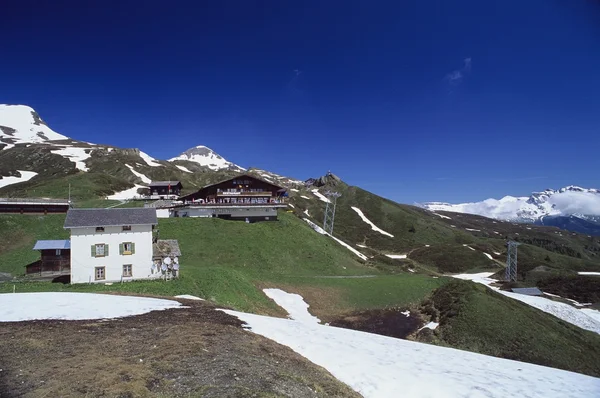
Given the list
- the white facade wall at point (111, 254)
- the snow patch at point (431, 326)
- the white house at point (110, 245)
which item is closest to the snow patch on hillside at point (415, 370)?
the snow patch at point (431, 326)

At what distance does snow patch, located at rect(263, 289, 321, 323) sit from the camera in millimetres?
35219

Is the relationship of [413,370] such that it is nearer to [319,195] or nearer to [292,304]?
[292,304]

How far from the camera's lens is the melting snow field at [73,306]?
63.2 feet

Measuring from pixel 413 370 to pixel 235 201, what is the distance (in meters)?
64.1

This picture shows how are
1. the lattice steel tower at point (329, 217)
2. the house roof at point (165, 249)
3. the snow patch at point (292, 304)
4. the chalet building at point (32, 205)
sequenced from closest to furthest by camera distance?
1. the snow patch at point (292, 304)
2. the house roof at point (165, 249)
3. the chalet building at point (32, 205)
4. the lattice steel tower at point (329, 217)

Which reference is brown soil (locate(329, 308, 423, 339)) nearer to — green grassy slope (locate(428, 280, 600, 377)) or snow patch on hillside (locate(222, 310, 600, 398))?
green grassy slope (locate(428, 280, 600, 377))

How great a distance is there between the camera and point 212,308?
79.3 feet

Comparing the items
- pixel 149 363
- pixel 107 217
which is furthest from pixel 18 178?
pixel 149 363

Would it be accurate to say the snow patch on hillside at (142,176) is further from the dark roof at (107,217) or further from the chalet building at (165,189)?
the dark roof at (107,217)

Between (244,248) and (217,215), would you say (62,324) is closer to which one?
(244,248)

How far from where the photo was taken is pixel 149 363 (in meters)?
12.1

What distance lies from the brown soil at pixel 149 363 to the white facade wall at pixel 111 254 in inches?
809

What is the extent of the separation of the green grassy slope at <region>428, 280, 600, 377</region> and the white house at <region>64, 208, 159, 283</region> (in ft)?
111

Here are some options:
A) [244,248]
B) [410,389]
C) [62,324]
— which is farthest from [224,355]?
[244,248]
